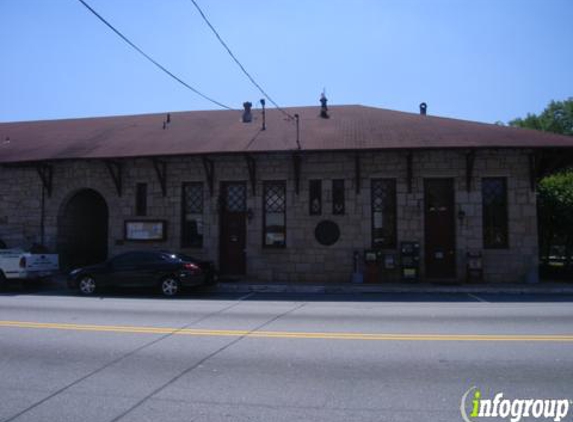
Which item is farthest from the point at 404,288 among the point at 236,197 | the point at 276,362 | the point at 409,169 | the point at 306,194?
the point at 276,362

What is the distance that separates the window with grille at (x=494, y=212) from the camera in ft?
51.0

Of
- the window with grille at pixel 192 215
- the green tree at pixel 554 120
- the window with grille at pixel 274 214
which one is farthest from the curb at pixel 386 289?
the green tree at pixel 554 120

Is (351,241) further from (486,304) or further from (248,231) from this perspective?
(486,304)

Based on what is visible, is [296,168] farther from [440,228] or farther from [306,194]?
[440,228]

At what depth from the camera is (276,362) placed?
580 cm

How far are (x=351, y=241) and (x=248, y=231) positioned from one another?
3828mm

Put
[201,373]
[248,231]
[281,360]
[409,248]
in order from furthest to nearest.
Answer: [248,231], [409,248], [281,360], [201,373]

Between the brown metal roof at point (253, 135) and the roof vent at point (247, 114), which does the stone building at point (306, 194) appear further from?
the roof vent at point (247, 114)

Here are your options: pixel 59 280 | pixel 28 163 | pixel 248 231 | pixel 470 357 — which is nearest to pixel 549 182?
pixel 248 231

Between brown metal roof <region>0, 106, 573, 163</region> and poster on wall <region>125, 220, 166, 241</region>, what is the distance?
2662 millimetres

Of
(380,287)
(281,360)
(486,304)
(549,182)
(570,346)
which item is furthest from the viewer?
(549,182)

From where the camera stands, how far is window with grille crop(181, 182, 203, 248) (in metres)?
17.2

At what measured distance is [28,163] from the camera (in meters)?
17.4

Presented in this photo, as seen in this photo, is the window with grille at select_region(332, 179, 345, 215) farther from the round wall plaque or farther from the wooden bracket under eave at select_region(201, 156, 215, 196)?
the wooden bracket under eave at select_region(201, 156, 215, 196)
